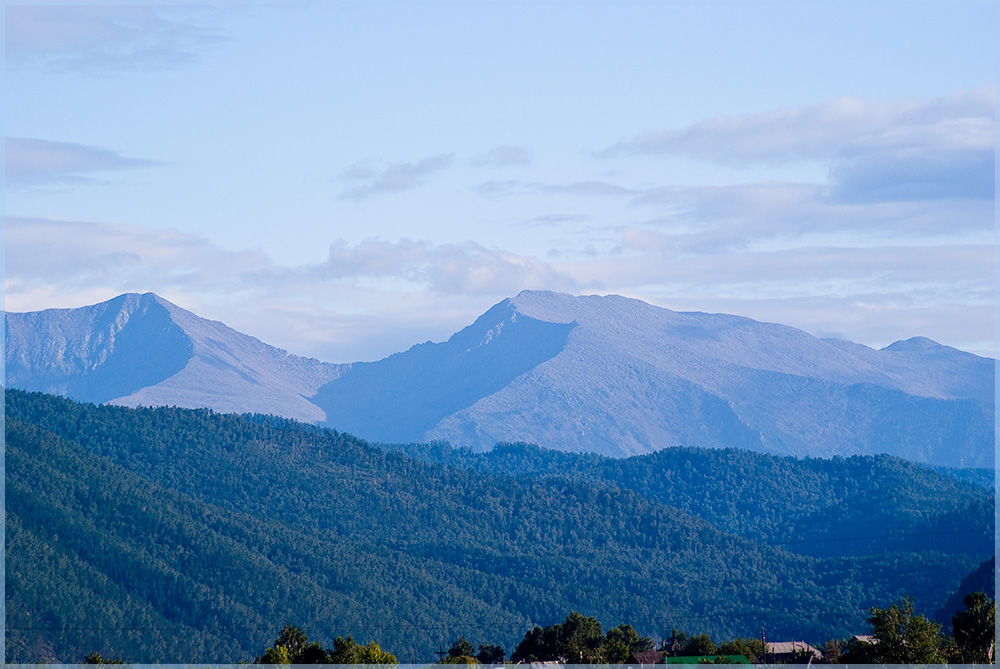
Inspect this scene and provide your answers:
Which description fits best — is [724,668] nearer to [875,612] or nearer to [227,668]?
[875,612]

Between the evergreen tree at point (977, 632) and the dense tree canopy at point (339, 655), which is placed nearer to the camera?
the evergreen tree at point (977, 632)

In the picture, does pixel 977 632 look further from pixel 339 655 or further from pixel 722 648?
pixel 722 648

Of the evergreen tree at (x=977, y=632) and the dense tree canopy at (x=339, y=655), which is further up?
the evergreen tree at (x=977, y=632)

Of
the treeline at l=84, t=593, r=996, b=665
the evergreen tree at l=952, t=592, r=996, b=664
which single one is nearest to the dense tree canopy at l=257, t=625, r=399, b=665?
the treeline at l=84, t=593, r=996, b=665

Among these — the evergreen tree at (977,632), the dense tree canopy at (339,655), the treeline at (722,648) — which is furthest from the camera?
the dense tree canopy at (339,655)

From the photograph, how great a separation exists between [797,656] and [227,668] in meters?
60.4

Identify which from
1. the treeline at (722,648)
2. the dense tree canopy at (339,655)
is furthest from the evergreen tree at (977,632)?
the dense tree canopy at (339,655)

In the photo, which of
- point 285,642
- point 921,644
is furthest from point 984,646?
point 285,642

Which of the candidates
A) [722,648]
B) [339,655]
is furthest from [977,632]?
[722,648]

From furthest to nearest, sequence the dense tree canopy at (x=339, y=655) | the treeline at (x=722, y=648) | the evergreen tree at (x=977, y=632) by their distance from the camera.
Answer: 1. the dense tree canopy at (x=339, y=655)
2. the evergreen tree at (x=977, y=632)
3. the treeline at (x=722, y=648)

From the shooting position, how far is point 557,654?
486ft

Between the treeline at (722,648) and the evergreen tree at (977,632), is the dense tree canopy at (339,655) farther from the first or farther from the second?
the evergreen tree at (977,632)

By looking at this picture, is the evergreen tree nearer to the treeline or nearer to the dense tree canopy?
the treeline

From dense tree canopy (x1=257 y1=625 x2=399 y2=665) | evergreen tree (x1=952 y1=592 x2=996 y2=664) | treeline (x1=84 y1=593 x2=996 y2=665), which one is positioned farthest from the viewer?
dense tree canopy (x1=257 y1=625 x2=399 y2=665)
